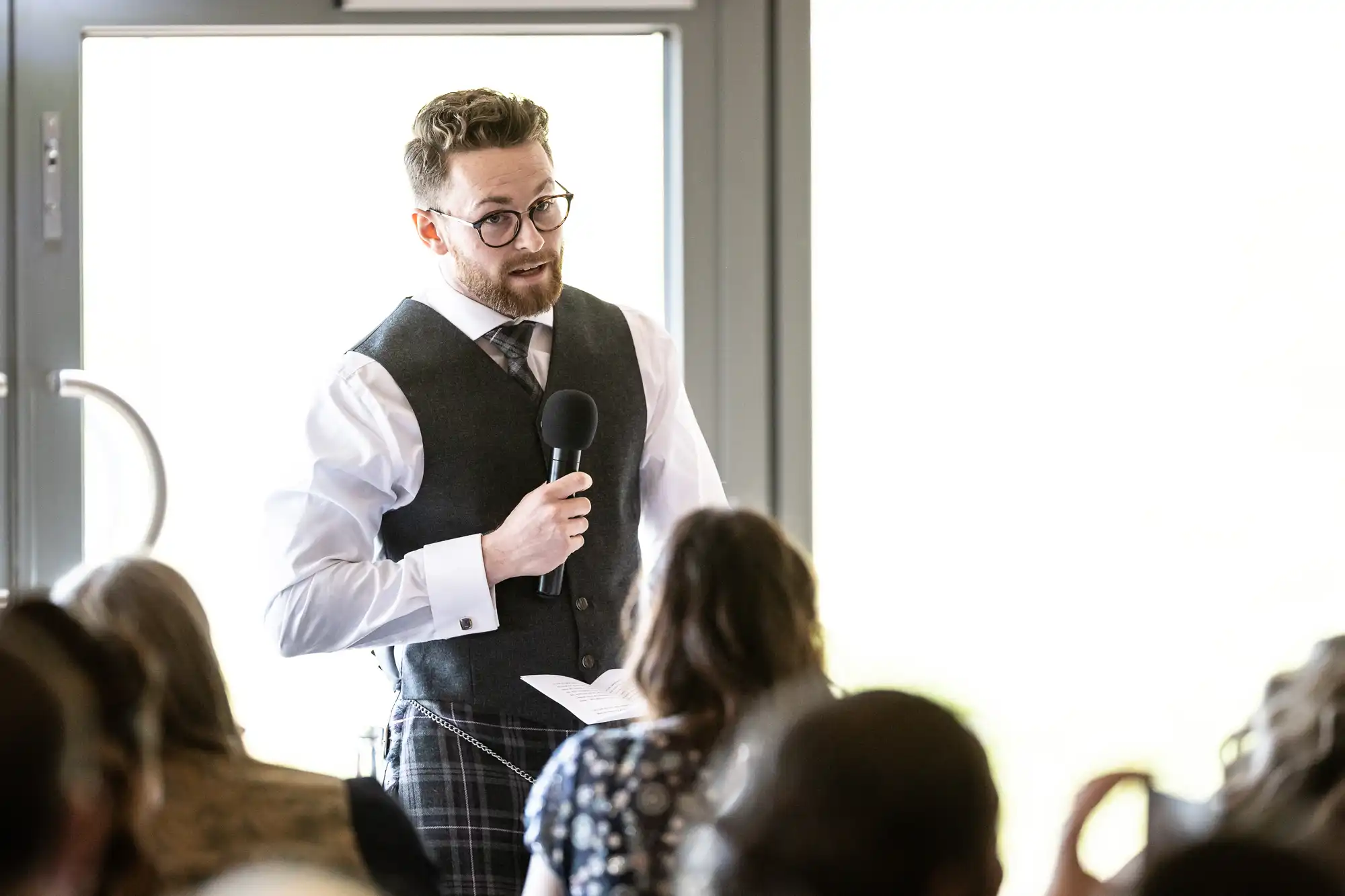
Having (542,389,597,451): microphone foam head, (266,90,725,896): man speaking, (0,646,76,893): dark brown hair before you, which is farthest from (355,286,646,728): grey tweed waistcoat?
(0,646,76,893): dark brown hair

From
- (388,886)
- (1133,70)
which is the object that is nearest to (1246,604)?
(1133,70)

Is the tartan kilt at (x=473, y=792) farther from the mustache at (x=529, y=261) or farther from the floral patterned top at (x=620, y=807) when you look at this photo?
the mustache at (x=529, y=261)

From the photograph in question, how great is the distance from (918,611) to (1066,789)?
1.62ft

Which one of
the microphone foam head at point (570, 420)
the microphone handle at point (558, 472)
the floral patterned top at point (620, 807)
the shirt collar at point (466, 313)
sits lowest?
the floral patterned top at point (620, 807)

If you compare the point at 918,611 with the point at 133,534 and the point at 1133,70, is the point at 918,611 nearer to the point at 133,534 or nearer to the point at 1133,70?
the point at 1133,70

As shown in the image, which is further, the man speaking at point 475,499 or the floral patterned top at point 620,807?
the man speaking at point 475,499

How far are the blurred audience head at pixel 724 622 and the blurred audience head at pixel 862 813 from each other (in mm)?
483

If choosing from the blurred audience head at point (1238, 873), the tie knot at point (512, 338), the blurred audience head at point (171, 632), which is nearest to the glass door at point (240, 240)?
the tie knot at point (512, 338)

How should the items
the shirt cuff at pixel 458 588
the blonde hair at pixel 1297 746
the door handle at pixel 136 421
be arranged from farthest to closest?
1. the door handle at pixel 136 421
2. the shirt cuff at pixel 458 588
3. the blonde hair at pixel 1297 746

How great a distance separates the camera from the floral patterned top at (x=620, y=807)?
4.47 feet

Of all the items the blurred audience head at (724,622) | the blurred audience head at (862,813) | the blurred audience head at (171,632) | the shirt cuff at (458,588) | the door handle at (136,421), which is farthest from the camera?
the door handle at (136,421)

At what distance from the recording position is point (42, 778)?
93 centimetres

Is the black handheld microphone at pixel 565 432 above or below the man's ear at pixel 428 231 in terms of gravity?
below

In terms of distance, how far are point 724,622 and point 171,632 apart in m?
0.57
